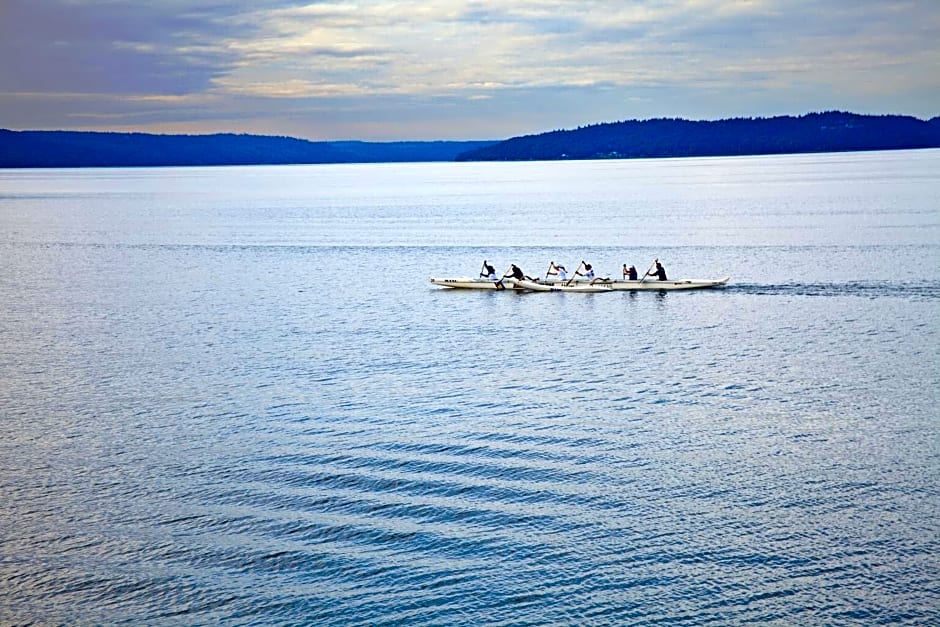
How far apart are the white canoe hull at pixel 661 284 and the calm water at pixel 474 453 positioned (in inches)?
39.6

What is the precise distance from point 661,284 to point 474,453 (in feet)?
107

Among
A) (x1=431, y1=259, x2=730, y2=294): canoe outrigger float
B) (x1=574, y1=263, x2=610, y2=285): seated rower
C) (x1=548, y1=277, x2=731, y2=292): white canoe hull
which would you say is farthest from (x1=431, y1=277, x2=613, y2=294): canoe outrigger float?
(x1=548, y1=277, x2=731, y2=292): white canoe hull

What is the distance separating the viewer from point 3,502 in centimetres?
2631

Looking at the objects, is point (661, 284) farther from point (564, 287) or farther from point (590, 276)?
point (564, 287)

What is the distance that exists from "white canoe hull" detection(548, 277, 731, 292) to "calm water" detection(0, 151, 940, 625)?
101 cm

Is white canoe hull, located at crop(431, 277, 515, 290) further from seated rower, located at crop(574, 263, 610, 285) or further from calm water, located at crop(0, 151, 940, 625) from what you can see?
seated rower, located at crop(574, 263, 610, 285)

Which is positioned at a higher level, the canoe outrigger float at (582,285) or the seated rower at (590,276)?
the seated rower at (590,276)

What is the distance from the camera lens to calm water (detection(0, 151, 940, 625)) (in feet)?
67.8

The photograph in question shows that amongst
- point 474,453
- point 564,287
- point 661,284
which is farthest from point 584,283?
point 474,453

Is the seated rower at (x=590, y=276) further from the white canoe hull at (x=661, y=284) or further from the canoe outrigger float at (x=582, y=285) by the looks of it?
the white canoe hull at (x=661, y=284)

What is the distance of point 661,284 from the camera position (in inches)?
2301

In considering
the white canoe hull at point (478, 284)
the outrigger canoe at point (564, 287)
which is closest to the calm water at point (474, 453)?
the outrigger canoe at point (564, 287)

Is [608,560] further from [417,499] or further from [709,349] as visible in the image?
[709,349]

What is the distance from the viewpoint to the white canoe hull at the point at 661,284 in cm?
5783
